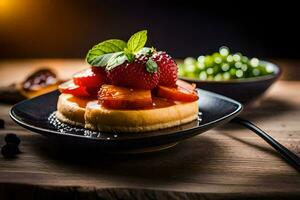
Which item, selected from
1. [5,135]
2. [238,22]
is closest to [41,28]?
[238,22]

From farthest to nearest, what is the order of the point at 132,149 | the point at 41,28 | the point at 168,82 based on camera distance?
the point at 41,28 < the point at 168,82 < the point at 132,149

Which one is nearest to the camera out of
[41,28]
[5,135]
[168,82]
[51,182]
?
[51,182]

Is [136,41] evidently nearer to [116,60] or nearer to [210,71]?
[116,60]

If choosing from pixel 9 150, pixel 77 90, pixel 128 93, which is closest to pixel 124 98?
pixel 128 93

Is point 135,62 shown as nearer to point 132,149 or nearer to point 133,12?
point 132,149

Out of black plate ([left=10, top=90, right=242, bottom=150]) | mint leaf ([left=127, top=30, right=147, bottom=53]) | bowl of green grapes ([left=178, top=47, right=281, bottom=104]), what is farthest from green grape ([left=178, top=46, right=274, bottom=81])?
mint leaf ([left=127, top=30, right=147, bottom=53])

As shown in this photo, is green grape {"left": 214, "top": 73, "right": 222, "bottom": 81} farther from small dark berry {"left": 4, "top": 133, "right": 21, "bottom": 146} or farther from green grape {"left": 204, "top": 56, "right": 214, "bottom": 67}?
small dark berry {"left": 4, "top": 133, "right": 21, "bottom": 146}
